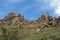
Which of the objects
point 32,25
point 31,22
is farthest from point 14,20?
point 32,25

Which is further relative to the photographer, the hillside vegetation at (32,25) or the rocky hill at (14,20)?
the rocky hill at (14,20)

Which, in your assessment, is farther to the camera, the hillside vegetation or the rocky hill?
the rocky hill

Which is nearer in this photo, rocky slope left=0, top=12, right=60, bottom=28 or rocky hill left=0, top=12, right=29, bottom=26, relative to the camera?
rocky slope left=0, top=12, right=60, bottom=28

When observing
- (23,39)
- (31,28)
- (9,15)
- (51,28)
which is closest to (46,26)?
(51,28)

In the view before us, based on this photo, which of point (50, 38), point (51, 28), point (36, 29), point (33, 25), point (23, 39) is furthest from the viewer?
point (33, 25)

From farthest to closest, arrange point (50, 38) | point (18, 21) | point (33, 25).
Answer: point (18, 21) < point (33, 25) < point (50, 38)

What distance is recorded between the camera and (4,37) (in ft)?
264

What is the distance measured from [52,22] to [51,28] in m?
10.5

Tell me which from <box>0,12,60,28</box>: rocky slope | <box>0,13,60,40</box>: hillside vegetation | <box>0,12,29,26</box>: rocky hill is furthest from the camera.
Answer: <box>0,12,29,26</box>: rocky hill

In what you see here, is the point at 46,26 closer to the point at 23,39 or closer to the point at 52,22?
the point at 52,22

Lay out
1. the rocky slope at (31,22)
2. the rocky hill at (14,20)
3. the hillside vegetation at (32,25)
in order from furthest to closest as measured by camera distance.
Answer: the rocky hill at (14,20) → the rocky slope at (31,22) → the hillside vegetation at (32,25)

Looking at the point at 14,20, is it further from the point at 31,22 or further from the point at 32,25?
the point at 32,25

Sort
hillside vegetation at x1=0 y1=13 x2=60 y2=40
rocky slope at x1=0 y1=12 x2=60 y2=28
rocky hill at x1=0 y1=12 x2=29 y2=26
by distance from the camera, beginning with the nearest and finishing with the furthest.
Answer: hillside vegetation at x1=0 y1=13 x2=60 y2=40
rocky slope at x1=0 y1=12 x2=60 y2=28
rocky hill at x1=0 y1=12 x2=29 y2=26

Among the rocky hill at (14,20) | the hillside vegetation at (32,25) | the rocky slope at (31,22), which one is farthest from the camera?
the rocky hill at (14,20)
